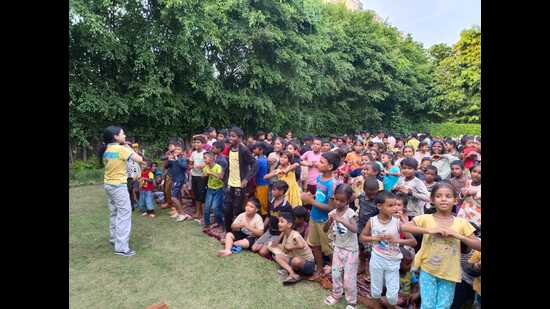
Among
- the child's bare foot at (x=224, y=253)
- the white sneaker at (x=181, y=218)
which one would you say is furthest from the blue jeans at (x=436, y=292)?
the white sneaker at (x=181, y=218)

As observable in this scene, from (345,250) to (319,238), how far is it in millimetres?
712

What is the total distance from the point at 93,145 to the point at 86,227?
558cm

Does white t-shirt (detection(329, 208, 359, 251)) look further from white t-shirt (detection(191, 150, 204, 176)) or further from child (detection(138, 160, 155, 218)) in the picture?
child (detection(138, 160, 155, 218))

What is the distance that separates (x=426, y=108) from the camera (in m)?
24.2

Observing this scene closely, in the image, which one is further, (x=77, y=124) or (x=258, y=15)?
(x=258, y=15)

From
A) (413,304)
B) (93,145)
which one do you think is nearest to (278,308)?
(413,304)

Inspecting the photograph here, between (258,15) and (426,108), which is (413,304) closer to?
(258,15)

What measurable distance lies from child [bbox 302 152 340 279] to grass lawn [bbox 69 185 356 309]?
414 mm

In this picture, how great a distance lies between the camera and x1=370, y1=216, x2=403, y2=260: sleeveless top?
2.99 meters

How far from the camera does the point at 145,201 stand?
6.59 meters

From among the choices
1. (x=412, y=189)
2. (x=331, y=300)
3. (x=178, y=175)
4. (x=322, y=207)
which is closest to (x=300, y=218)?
(x=322, y=207)

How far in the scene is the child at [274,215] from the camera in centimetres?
443
